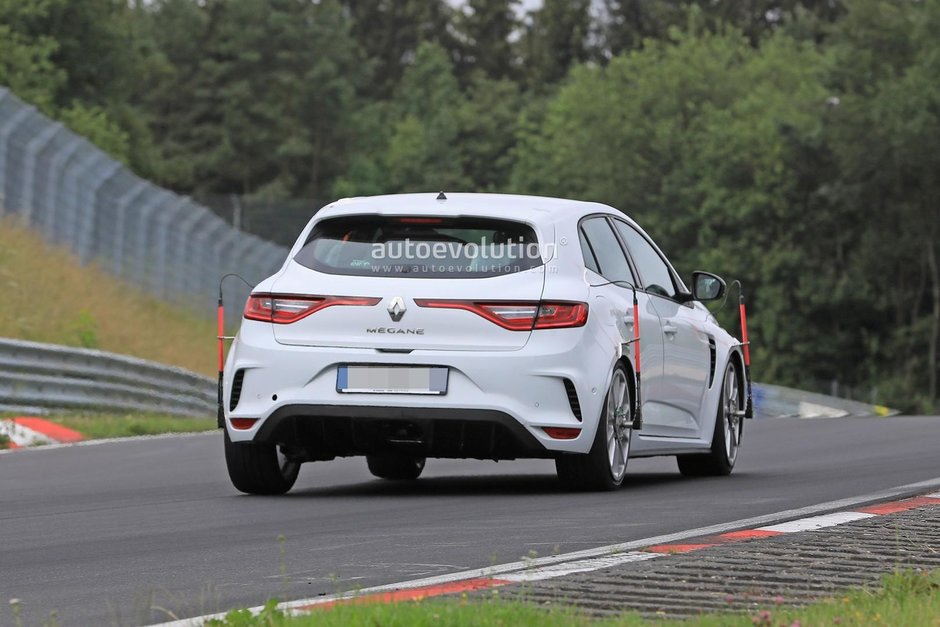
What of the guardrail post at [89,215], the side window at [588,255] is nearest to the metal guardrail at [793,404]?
A: the guardrail post at [89,215]

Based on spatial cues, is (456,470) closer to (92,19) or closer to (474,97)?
(92,19)

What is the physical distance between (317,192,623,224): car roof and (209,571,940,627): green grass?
5.00m

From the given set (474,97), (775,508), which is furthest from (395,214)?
(474,97)

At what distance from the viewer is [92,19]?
73.4m

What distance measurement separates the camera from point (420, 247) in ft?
35.8

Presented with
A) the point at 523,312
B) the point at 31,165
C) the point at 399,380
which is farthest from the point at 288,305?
the point at 31,165

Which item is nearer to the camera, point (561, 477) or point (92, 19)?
point (561, 477)

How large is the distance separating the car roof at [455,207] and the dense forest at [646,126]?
179 feet

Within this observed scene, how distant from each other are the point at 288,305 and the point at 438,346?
0.84 meters

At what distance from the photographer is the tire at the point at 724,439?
42.5 feet

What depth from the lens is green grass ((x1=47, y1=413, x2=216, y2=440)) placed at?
1842 cm

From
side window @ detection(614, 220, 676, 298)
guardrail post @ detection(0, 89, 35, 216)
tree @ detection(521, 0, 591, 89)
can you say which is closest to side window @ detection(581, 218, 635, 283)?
side window @ detection(614, 220, 676, 298)

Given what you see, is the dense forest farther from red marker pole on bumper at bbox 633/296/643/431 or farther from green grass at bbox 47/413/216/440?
red marker pole on bumper at bbox 633/296/643/431

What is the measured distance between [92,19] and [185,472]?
203ft
